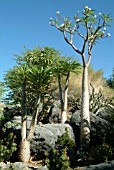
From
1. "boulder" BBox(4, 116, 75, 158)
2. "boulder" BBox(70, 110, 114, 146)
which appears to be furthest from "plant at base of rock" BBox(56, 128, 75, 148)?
"boulder" BBox(70, 110, 114, 146)

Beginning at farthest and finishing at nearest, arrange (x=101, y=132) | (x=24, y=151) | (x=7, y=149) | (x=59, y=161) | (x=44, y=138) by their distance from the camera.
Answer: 1. (x=101, y=132)
2. (x=44, y=138)
3. (x=24, y=151)
4. (x=7, y=149)
5. (x=59, y=161)

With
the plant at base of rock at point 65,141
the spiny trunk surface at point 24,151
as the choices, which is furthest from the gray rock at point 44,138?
the spiny trunk surface at point 24,151

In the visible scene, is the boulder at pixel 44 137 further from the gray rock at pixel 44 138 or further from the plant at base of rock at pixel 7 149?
the plant at base of rock at pixel 7 149

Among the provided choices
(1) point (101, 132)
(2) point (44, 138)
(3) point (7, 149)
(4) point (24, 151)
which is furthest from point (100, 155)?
(3) point (7, 149)

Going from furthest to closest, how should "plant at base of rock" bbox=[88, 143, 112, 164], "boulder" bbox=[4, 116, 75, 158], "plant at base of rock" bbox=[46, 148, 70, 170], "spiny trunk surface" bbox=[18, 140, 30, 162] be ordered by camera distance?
"boulder" bbox=[4, 116, 75, 158], "spiny trunk surface" bbox=[18, 140, 30, 162], "plant at base of rock" bbox=[88, 143, 112, 164], "plant at base of rock" bbox=[46, 148, 70, 170]

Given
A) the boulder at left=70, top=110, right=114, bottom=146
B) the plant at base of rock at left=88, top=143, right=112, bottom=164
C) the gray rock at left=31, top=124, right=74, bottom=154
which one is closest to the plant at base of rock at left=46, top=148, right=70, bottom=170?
the plant at base of rock at left=88, top=143, right=112, bottom=164

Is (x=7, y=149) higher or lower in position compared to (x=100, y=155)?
higher

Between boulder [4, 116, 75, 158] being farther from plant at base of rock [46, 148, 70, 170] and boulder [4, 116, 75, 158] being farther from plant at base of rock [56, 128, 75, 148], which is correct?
plant at base of rock [46, 148, 70, 170]

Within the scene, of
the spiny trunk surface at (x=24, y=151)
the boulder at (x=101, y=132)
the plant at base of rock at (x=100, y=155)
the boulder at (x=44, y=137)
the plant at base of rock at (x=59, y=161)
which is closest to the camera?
the plant at base of rock at (x=59, y=161)

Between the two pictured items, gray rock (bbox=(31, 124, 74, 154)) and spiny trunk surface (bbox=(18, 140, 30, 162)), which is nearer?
spiny trunk surface (bbox=(18, 140, 30, 162))

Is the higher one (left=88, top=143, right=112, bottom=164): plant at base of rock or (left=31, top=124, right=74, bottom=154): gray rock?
(left=31, top=124, right=74, bottom=154): gray rock

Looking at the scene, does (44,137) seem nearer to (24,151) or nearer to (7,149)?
(24,151)

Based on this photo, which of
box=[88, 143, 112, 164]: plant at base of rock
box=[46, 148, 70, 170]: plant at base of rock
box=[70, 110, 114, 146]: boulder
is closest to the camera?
box=[46, 148, 70, 170]: plant at base of rock

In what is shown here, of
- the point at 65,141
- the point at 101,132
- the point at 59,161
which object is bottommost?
the point at 59,161
